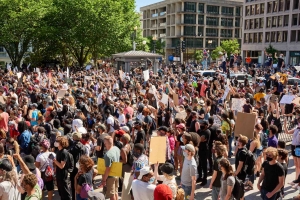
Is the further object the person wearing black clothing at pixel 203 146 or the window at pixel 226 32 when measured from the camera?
the window at pixel 226 32

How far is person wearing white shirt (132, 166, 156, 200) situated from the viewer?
5.27 meters

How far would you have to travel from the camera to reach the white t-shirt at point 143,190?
5266 millimetres

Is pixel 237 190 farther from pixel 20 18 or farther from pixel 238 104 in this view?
pixel 20 18

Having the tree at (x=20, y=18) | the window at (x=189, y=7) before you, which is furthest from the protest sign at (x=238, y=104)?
the window at (x=189, y=7)

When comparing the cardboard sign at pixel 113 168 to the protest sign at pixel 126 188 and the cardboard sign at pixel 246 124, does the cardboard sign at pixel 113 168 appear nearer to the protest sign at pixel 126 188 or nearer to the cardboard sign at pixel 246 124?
the protest sign at pixel 126 188

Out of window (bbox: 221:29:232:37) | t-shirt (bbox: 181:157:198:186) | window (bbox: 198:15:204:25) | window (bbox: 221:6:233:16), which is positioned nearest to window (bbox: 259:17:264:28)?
window (bbox: 198:15:204:25)

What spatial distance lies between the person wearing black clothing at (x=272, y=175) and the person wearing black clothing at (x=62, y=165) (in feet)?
12.3

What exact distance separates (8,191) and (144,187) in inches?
82.1

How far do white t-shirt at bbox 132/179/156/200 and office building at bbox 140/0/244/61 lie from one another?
80.2 metres

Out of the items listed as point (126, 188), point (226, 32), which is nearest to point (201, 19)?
point (226, 32)

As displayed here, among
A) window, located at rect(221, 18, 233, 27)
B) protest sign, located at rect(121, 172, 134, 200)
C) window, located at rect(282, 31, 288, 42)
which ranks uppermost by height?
window, located at rect(221, 18, 233, 27)

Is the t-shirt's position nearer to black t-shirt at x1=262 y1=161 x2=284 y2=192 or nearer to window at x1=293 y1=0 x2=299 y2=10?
black t-shirt at x1=262 y1=161 x2=284 y2=192

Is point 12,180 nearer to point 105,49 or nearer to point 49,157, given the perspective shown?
point 49,157

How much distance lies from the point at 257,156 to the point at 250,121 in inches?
41.0
